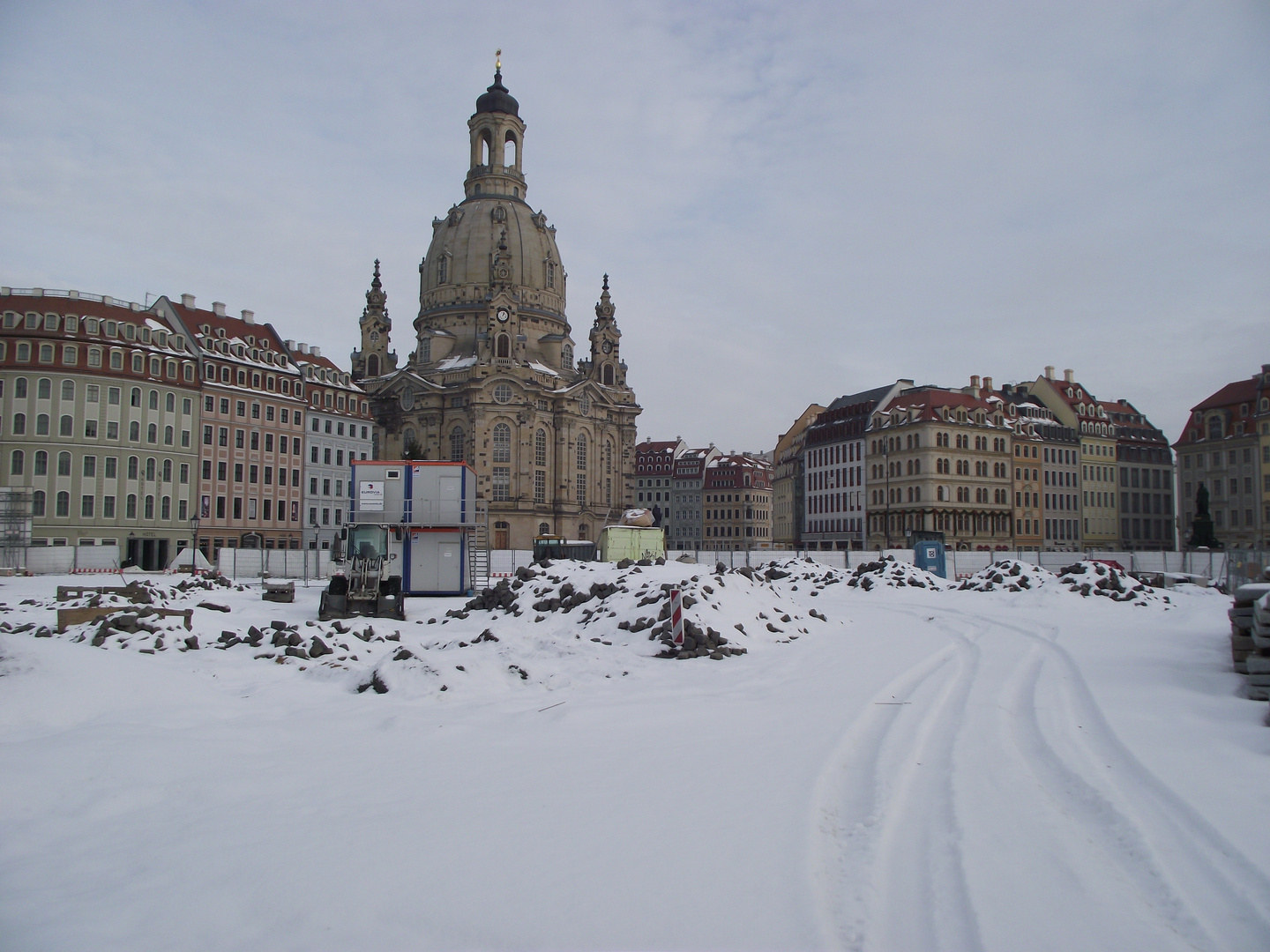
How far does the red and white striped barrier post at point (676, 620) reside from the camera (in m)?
17.8

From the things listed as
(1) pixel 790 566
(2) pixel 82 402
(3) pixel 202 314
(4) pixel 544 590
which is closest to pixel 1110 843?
(4) pixel 544 590

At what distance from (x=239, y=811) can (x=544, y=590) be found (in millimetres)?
17058

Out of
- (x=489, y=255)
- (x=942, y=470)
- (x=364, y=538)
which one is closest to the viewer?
(x=364, y=538)

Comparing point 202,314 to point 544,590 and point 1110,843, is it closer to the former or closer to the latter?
point 544,590

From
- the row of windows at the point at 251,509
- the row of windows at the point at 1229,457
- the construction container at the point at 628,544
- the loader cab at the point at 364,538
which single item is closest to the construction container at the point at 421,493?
the loader cab at the point at 364,538

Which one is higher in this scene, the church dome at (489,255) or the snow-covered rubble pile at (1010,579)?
the church dome at (489,255)

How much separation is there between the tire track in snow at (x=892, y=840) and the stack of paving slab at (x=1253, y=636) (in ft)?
13.8

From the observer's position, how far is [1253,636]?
12430 millimetres

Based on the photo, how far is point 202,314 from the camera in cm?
6988

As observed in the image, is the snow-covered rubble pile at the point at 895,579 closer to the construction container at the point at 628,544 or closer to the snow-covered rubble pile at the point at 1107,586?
the snow-covered rubble pile at the point at 1107,586

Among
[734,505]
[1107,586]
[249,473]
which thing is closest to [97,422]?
[249,473]

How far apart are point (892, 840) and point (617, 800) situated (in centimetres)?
253

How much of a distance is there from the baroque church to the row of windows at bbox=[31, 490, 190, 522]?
2451 centimetres

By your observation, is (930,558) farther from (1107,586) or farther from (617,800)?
(617,800)
